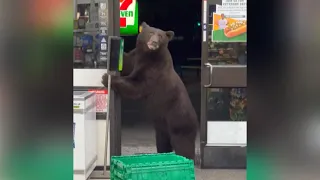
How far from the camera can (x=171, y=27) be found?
1100cm

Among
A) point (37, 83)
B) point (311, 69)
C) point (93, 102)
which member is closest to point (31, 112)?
point (37, 83)

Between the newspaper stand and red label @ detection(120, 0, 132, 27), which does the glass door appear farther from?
the newspaper stand

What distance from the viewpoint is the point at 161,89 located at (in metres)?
6.18

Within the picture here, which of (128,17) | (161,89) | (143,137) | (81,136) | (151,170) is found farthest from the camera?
(143,137)

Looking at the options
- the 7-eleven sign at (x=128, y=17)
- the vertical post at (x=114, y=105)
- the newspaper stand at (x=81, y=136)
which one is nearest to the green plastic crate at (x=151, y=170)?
the newspaper stand at (x=81, y=136)

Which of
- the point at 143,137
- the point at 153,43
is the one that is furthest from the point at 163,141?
the point at 143,137

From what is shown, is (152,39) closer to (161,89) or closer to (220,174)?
(161,89)

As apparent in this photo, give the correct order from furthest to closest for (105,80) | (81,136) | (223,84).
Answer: (223,84) < (105,80) < (81,136)

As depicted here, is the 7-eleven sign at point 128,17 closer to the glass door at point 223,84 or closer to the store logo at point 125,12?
the store logo at point 125,12

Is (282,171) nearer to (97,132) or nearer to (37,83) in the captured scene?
(37,83)

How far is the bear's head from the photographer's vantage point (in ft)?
20.0

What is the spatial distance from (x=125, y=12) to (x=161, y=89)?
1.03m

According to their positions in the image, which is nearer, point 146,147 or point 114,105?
point 114,105

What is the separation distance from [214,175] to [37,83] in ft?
13.5
